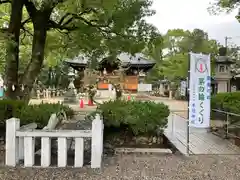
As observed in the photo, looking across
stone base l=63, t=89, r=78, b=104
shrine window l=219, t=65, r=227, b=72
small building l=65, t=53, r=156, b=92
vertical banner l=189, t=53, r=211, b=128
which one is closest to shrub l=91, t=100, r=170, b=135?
vertical banner l=189, t=53, r=211, b=128

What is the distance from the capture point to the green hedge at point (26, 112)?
7.54 meters

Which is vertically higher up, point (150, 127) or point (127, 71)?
point (127, 71)

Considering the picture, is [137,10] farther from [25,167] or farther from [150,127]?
[25,167]

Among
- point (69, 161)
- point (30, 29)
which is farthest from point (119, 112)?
point (30, 29)

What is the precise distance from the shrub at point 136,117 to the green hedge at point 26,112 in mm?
1326

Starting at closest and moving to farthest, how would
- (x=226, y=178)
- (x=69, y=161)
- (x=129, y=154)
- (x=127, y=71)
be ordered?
(x=226, y=178)
(x=69, y=161)
(x=129, y=154)
(x=127, y=71)

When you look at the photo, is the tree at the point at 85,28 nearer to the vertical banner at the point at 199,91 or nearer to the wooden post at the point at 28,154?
the vertical banner at the point at 199,91

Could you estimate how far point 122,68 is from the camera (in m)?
30.1

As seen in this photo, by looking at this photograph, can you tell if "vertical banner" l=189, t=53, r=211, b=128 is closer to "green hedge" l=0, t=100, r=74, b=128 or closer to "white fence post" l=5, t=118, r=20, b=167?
"green hedge" l=0, t=100, r=74, b=128

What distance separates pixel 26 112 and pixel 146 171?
357 centimetres

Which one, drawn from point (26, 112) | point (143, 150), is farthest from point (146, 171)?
point (26, 112)

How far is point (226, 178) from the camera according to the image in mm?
5199

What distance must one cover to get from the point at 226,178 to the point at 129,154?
237 cm

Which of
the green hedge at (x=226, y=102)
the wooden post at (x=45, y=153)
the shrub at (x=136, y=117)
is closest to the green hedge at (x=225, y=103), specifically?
the green hedge at (x=226, y=102)
